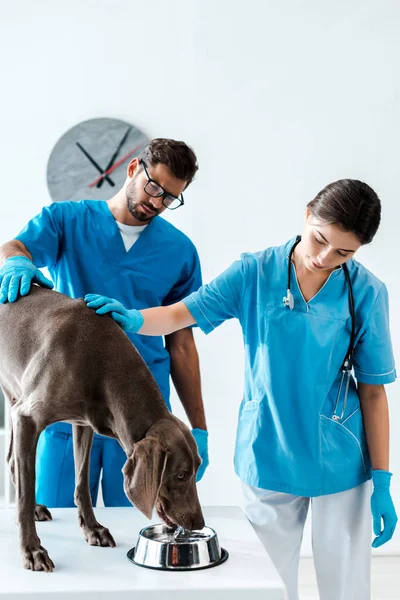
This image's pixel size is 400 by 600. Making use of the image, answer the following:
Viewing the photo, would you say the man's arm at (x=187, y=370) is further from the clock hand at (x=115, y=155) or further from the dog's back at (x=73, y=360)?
the clock hand at (x=115, y=155)

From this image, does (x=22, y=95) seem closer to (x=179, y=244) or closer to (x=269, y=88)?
(x=269, y=88)

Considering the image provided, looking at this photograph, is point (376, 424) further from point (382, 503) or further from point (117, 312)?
point (117, 312)

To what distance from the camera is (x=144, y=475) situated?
3.99 ft

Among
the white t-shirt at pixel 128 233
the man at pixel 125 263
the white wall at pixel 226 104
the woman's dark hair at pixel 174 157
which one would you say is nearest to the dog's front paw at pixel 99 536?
the man at pixel 125 263

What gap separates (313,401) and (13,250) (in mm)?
864

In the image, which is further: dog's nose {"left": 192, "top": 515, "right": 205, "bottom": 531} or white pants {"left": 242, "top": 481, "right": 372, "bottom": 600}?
white pants {"left": 242, "top": 481, "right": 372, "bottom": 600}

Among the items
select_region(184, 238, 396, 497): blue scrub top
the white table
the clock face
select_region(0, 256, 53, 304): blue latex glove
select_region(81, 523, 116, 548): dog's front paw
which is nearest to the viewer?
the white table

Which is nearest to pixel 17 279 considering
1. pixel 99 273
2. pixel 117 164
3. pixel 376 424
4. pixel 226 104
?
pixel 99 273

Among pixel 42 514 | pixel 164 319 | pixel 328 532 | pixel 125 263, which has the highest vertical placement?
pixel 125 263

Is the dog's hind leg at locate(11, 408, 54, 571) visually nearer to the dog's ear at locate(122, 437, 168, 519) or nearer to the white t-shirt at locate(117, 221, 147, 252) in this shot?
the dog's ear at locate(122, 437, 168, 519)

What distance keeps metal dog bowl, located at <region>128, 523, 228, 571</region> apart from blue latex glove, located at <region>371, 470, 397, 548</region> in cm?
52

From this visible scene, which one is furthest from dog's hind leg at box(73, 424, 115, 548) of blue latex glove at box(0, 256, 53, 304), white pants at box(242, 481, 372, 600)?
white pants at box(242, 481, 372, 600)

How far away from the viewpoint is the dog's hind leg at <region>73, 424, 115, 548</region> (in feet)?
4.65

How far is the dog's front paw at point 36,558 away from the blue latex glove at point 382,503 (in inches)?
33.3
